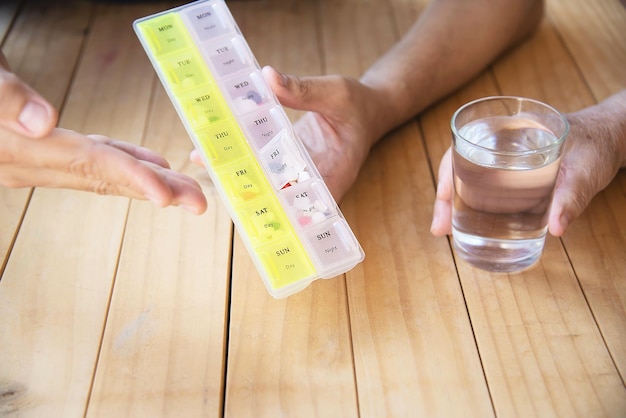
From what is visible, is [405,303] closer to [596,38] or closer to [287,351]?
[287,351]

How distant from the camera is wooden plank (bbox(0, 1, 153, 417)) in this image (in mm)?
791

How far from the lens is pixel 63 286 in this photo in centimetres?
90

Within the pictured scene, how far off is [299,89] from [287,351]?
1.01 ft

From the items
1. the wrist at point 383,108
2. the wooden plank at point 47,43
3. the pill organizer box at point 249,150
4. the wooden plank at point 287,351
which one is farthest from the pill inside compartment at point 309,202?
the wooden plank at point 47,43

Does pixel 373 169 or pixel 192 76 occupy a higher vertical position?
pixel 192 76

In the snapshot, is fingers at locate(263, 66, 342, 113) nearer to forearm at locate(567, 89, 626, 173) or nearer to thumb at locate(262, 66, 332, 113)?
thumb at locate(262, 66, 332, 113)

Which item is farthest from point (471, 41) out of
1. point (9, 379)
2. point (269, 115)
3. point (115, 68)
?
point (9, 379)

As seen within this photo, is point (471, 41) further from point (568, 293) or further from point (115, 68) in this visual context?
point (115, 68)

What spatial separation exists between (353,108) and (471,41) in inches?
11.4

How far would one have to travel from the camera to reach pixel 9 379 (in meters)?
0.79

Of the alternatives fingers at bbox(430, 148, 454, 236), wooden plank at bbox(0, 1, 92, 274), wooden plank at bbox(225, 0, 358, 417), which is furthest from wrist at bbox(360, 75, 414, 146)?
wooden plank at bbox(0, 1, 92, 274)

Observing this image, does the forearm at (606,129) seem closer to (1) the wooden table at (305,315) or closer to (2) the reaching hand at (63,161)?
(1) the wooden table at (305,315)

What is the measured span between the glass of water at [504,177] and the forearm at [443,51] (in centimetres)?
26

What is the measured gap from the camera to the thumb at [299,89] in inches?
34.0
